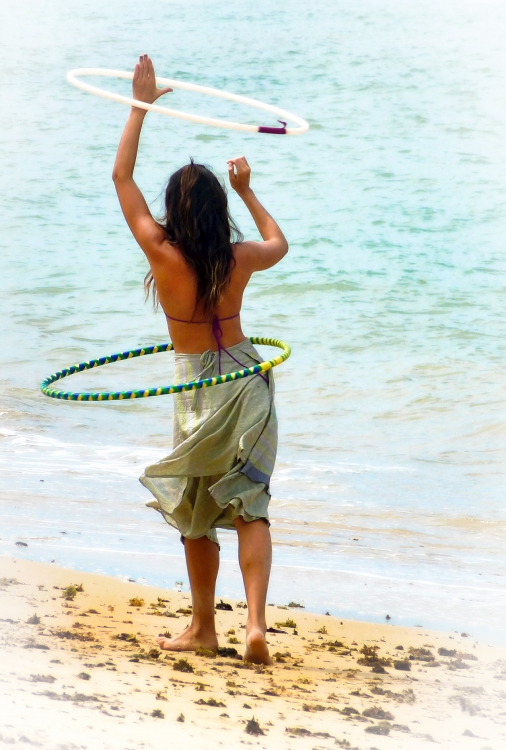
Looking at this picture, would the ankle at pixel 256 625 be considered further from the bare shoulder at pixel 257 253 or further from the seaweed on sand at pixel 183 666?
the bare shoulder at pixel 257 253

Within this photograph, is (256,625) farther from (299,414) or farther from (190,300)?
(299,414)

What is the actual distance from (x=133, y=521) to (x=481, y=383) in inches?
203

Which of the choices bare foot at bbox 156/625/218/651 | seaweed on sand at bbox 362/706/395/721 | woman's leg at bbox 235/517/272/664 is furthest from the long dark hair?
seaweed on sand at bbox 362/706/395/721

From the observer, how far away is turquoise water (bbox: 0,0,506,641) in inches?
235

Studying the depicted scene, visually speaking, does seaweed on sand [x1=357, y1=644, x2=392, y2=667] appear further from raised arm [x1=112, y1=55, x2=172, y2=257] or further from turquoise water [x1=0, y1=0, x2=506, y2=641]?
raised arm [x1=112, y1=55, x2=172, y2=257]

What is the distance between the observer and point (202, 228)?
12.7 feet

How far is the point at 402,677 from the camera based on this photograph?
3.86 meters

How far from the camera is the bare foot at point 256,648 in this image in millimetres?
3787

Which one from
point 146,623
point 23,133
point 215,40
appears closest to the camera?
point 146,623

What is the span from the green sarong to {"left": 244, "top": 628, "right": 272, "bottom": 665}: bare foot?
431mm

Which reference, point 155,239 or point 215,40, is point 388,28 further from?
point 155,239

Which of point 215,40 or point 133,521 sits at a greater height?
point 215,40

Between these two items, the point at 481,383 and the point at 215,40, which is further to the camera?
the point at 215,40

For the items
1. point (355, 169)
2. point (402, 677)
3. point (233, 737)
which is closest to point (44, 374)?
point (402, 677)
